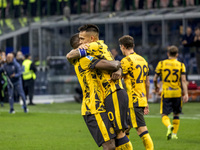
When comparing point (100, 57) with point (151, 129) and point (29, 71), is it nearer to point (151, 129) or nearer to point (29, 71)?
point (151, 129)

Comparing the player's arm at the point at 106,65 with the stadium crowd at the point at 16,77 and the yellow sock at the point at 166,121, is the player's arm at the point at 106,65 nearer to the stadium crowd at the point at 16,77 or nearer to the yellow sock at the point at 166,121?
the yellow sock at the point at 166,121

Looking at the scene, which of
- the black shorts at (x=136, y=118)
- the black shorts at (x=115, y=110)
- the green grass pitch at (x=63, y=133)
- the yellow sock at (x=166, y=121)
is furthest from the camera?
the yellow sock at (x=166, y=121)

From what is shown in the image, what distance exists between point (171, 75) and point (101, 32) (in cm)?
1640

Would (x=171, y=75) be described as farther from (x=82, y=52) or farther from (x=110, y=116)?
(x=82, y=52)

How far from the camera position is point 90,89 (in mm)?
6430

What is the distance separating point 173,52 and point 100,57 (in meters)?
5.35

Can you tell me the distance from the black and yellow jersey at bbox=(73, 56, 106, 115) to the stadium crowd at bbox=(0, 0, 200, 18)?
23.4m

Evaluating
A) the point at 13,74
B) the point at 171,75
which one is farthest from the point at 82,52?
the point at 13,74

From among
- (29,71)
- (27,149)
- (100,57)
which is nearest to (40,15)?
(29,71)

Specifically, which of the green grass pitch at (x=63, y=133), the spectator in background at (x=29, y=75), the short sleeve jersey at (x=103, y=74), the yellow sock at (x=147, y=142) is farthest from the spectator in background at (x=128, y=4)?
the short sleeve jersey at (x=103, y=74)

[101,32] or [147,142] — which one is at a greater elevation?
[147,142]

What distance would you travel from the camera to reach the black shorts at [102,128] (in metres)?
6.34

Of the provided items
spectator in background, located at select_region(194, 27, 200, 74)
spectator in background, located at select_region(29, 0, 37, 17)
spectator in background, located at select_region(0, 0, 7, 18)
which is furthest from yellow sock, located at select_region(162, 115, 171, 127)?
spectator in background, located at select_region(0, 0, 7, 18)

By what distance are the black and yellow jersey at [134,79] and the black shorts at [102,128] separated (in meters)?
2.23
